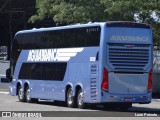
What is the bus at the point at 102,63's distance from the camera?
2135cm

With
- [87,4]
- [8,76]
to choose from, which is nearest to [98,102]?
[8,76]

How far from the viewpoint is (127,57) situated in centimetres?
2162

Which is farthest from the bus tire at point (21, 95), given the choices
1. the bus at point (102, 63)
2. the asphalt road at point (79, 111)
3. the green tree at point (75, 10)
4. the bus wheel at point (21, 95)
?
the green tree at point (75, 10)

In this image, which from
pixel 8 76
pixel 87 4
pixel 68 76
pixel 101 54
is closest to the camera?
pixel 101 54

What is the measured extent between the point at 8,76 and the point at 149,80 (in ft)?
34.7

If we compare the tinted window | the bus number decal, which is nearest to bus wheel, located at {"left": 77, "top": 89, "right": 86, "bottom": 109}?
the bus number decal

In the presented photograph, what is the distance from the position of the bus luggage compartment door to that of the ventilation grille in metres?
0.28

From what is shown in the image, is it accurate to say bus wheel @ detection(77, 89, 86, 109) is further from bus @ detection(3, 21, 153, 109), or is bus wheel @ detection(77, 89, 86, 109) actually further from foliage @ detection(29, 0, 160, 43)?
foliage @ detection(29, 0, 160, 43)

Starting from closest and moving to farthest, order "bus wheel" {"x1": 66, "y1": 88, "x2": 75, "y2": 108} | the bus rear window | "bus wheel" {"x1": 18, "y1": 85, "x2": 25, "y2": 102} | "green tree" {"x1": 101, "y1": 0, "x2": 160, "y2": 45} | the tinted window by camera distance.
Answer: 1. the bus rear window
2. the tinted window
3. "bus wheel" {"x1": 66, "y1": 88, "x2": 75, "y2": 108}
4. "bus wheel" {"x1": 18, "y1": 85, "x2": 25, "y2": 102}
5. "green tree" {"x1": 101, "y1": 0, "x2": 160, "y2": 45}

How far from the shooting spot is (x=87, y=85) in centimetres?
2209

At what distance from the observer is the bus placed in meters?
21.3

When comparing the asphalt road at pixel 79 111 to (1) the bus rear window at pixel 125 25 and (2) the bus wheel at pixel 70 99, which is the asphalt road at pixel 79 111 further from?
(1) the bus rear window at pixel 125 25

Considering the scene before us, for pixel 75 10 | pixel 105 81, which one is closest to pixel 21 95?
Result: pixel 75 10

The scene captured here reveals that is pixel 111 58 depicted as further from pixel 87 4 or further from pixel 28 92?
pixel 87 4
